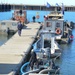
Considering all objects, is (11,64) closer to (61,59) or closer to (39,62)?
(39,62)

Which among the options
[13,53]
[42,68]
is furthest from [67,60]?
[42,68]

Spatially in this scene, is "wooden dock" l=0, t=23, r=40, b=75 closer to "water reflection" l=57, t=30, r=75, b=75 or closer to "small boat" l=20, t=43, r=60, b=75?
"small boat" l=20, t=43, r=60, b=75

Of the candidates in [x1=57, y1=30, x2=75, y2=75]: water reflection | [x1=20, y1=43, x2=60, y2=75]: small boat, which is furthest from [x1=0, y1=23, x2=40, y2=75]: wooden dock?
[x1=57, y1=30, x2=75, y2=75]: water reflection

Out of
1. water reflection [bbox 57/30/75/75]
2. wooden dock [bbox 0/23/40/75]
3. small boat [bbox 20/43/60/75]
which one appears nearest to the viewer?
small boat [bbox 20/43/60/75]

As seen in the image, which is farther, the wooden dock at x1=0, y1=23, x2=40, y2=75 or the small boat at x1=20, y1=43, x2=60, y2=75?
the wooden dock at x1=0, y1=23, x2=40, y2=75

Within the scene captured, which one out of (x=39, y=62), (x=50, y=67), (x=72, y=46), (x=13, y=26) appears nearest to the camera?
(x=50, y=67)

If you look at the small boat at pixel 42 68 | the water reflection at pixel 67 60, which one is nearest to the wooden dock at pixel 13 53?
the small boat at pixel 42 68

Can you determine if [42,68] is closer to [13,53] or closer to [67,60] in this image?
[13,53]

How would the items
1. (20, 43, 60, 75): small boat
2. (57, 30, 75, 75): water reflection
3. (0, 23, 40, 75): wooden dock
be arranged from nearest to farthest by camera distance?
(20, 43, 60, 75): small boat
(0, 23, 40, 75): wooden dock
(57, 30, 75, 75): water reflection

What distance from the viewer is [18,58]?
2789 cm

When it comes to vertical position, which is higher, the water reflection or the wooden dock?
the wooden dock

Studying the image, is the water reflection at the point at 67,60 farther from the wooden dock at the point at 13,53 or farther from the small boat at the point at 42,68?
the wooden dock at the point at 13,53

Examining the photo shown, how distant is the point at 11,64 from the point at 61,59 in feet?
29.0

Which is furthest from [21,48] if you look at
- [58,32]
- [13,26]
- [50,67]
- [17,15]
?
[17,15]
